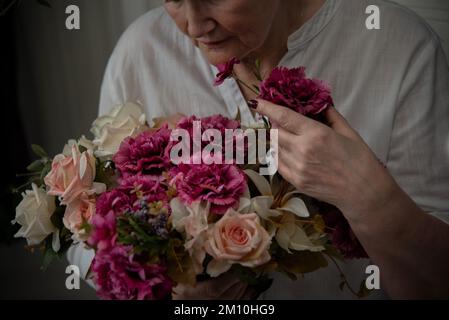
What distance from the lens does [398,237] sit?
2.35ft

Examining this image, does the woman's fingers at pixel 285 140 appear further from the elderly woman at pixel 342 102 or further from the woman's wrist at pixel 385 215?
the woman's wrist at pixel 385 215

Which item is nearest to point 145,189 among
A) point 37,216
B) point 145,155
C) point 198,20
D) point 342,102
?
point 145,155

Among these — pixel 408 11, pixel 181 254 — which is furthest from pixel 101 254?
pixel 408 11

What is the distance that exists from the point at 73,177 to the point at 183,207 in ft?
0.50

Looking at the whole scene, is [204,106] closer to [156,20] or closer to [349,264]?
[156,20]

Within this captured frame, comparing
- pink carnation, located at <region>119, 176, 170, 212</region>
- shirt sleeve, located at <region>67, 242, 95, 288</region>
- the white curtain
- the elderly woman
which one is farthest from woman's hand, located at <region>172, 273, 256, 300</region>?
the white curtain

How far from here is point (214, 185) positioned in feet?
1.99

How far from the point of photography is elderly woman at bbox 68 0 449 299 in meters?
0.66

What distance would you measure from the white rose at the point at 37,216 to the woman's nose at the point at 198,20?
0.94ft

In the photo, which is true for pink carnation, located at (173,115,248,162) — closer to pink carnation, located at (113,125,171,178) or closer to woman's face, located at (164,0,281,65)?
pink carnation, located at (113,125,171,178)

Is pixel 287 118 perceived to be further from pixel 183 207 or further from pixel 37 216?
pixel 37 216

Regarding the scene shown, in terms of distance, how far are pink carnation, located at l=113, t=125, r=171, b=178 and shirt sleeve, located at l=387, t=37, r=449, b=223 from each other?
393 mm

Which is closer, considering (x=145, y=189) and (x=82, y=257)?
(x=145, y=189)

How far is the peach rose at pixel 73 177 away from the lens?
0.67 metres
